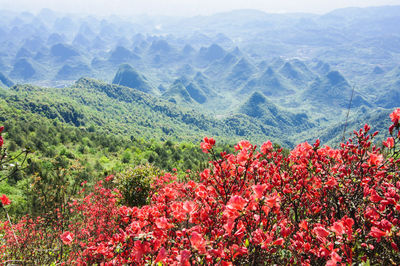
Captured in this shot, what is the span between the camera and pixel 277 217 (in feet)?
7.63

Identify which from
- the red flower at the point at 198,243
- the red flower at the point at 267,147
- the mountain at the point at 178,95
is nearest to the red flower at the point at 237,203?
the red flower at the point at 198,243

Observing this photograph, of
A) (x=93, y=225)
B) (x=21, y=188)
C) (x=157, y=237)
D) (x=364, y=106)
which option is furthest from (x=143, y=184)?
(x=364, y=106)

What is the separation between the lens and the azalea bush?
1.62m

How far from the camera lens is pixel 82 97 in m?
104

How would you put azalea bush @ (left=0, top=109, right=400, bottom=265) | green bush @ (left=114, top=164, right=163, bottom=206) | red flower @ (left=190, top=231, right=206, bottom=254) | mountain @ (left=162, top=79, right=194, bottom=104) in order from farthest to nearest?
mountain @ (left=162, top=79, right=194, bottom=104) → green bush @ (left=114, top=164, right=163, bottom=206) → azalea bush @ (left=0, top=109, right=400, bottom=265) → red flower @ (left=190, top=231, right=206, bottom=254)

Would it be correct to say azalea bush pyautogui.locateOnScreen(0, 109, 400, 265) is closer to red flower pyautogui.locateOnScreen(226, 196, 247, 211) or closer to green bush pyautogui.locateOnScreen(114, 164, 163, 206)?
red flower pyautogui.locateOnScreen(226, 196, 247, 211)

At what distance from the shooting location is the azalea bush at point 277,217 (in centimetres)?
162

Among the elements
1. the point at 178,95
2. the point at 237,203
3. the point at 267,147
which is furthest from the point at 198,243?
the point at 178,95

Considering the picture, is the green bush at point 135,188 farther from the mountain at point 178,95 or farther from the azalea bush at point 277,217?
the mountain at point 178,95

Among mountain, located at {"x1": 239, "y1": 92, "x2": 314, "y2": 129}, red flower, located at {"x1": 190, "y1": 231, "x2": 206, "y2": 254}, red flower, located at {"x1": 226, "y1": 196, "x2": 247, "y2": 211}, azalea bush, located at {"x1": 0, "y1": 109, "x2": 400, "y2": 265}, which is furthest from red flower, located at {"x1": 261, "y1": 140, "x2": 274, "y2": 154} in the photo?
mountain, located at {"x1": 239, "y1": 92, "x2": 314, "y2": 129}

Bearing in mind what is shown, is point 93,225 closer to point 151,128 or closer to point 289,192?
point 289,192

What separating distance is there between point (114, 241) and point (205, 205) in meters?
0.92

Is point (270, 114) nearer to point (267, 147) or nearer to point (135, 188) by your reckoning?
point (135, 188)

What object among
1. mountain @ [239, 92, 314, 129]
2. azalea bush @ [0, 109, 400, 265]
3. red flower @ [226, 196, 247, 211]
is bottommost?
mountain @ [239, 92, 314, 129]
